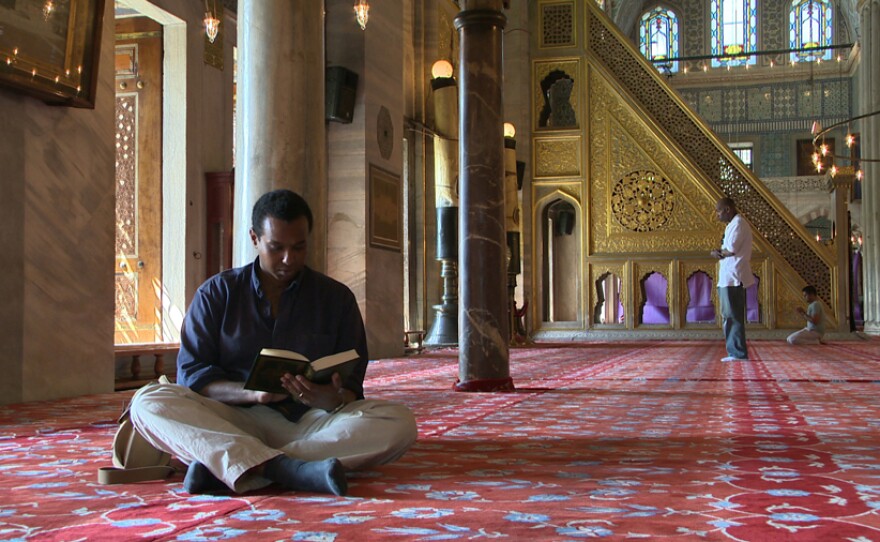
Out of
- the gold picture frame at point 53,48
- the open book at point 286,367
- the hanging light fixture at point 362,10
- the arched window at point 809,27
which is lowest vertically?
the open book at point 286,367

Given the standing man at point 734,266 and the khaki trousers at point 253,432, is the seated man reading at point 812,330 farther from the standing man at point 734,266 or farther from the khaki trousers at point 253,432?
the khaki trousers at point 253,432

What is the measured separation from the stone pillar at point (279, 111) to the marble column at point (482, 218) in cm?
105

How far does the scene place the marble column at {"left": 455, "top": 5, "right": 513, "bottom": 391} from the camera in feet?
17.5

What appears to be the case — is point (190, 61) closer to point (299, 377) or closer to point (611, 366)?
point (611, 366)

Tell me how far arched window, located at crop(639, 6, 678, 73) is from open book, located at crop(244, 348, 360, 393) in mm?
25981

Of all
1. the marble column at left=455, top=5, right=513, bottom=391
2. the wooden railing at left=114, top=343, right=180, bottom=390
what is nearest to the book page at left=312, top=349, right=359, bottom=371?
the marble column at left=455, top=5, right=513, bottom=391

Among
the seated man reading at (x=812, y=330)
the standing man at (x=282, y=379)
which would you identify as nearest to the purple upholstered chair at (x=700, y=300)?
the seated man reading at (x=812, y=330)

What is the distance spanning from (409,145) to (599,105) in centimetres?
432

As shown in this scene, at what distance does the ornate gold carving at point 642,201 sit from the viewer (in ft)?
47.0

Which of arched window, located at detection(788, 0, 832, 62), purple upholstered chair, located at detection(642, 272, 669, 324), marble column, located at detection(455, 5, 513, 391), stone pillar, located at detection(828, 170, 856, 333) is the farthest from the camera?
arched window, located at detection(788, 0, 832, 62)

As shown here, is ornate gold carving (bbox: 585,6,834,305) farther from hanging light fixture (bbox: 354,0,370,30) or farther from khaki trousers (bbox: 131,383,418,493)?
khaki trousers (bbox: 131,383,418,493)

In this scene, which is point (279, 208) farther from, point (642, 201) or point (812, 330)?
point (642, 201)

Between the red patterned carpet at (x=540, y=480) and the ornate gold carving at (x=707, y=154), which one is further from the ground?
the ornate gold carving at (x=707, y=154)

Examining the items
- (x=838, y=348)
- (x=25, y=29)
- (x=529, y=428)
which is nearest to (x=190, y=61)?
(x=25, y=29)
